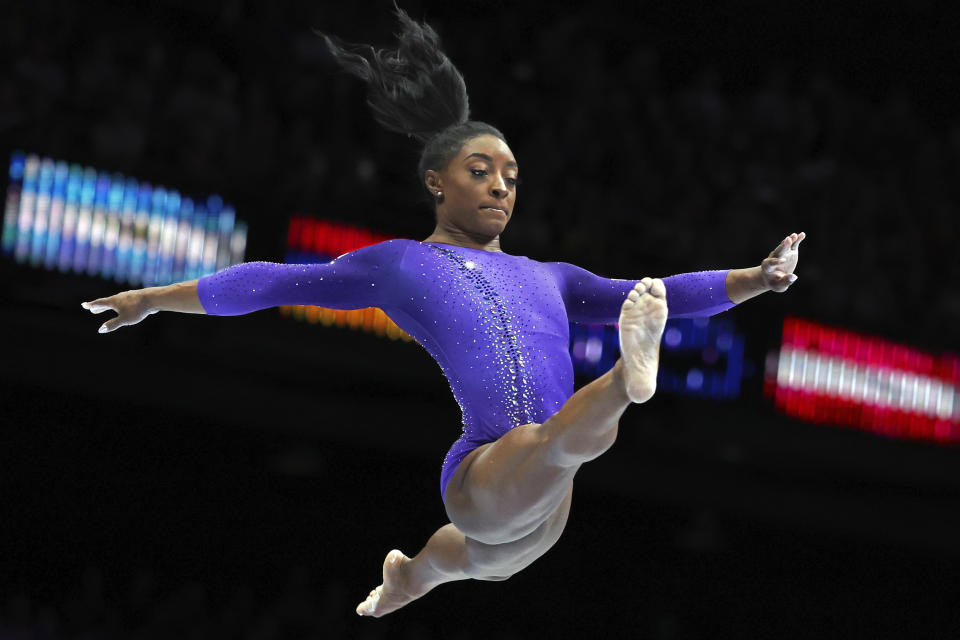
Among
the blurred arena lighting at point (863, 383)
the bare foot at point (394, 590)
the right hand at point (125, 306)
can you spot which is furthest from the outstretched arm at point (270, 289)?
the blurred arena lighting at point (863, 383)

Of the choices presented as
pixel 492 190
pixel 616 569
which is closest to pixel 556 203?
pixel 616 569

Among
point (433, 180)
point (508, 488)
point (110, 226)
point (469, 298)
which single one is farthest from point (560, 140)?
point (508, 488)

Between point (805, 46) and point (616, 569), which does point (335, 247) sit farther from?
point (805, 46)

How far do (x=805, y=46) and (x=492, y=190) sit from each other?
7453 millimetres

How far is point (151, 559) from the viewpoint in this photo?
7.66 meters

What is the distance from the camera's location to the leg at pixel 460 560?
3.24m

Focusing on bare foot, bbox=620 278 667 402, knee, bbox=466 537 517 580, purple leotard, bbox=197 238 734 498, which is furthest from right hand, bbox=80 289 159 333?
bare foot, bbox=620 278 667 402

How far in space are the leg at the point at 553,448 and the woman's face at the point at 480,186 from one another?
2.28ft

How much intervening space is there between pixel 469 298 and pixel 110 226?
12.1 feet

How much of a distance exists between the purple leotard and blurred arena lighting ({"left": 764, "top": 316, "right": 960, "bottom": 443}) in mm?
4505

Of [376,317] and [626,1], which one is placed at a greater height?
[626,1]

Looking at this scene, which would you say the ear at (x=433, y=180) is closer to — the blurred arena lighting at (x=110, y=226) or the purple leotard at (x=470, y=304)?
the purple leotard at (x=470, y=304)

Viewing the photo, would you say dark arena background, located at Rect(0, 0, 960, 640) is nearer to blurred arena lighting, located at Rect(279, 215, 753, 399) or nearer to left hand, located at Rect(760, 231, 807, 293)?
blurred arena lighting, located at Rect(279, 215, 753, 399)

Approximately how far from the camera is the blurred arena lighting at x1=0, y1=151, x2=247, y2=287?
618 centimetres
